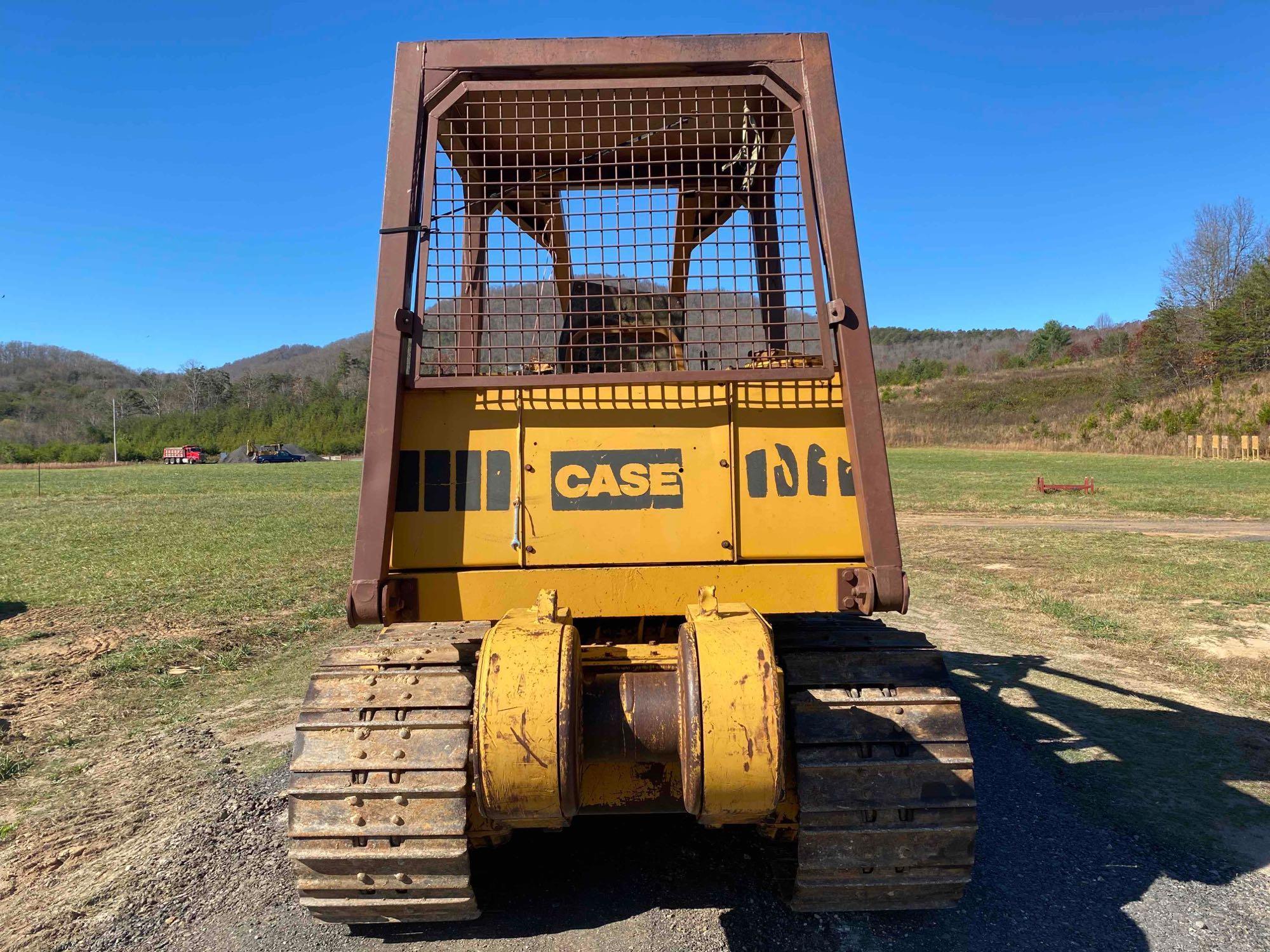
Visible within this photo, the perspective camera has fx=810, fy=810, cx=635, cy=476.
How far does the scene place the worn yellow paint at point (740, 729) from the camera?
2.24 meters

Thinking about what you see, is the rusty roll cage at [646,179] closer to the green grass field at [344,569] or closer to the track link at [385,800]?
the track link at [385,800]

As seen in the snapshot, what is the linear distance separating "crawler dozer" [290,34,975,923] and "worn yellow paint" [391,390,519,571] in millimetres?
10

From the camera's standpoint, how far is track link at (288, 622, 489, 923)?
2688 mm

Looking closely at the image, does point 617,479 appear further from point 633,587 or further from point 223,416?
point 223,416

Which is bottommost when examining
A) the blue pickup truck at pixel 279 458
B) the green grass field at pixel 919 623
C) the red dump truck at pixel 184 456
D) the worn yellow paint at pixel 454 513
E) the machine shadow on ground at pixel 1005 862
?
the machine shadow on ground at pixel 1005 862

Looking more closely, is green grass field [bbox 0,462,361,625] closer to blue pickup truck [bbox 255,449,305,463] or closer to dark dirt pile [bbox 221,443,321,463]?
blue pickup truck [bbox 255,449,305,463]

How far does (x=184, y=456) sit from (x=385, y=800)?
331 ft

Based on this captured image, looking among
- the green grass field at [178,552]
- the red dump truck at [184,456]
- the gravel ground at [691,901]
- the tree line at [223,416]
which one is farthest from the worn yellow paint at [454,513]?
the red dump truck at [184,456]

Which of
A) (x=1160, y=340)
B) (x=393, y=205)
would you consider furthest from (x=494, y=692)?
(x=1160, y=340)

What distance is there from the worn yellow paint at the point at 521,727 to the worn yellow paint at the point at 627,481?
84 centimetres

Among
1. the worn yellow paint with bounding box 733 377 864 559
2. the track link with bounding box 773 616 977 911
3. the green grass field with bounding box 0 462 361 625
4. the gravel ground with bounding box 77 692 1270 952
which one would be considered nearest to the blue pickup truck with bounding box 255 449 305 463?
the green grass field with bounding box 0 462 361 625

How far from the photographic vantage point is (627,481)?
10.4ft

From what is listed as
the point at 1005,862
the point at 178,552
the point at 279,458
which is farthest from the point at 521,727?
the point at 279,458

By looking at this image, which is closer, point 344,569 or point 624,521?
point 624,521
